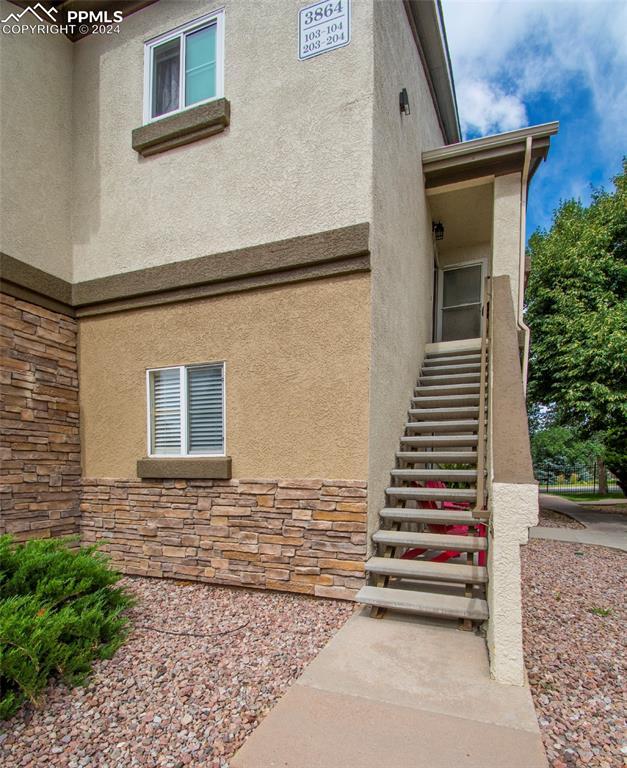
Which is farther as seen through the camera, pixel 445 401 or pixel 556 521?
pixel 556 521

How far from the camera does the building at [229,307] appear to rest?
437 centimetres

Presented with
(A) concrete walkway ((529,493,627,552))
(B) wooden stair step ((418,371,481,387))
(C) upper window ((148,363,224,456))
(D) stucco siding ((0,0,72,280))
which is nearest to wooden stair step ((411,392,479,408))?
(B) wooden stair step ((418,371,481,387))

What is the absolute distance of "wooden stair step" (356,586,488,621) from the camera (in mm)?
3420

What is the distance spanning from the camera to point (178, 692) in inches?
107

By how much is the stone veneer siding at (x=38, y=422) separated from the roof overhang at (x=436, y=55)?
6.49 meters

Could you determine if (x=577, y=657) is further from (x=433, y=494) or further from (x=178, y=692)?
(x=178, y=692)

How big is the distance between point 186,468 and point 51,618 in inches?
82.6

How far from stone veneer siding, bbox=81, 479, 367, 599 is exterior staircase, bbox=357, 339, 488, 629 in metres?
0.37

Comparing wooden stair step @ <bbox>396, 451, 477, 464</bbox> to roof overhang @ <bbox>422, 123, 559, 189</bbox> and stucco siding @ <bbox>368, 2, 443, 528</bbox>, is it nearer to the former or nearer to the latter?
stucco siding @ <bbox>368, 2, 443, 528</bbox>

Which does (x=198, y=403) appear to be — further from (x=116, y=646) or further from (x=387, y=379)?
(x=116, y=646)

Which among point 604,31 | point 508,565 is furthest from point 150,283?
point 604,31

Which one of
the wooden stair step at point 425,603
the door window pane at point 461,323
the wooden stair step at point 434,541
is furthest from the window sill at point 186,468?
the door window pane at point 461,323

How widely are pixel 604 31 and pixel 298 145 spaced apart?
19.0 feet

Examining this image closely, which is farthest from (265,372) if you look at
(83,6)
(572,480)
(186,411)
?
(572,480)
